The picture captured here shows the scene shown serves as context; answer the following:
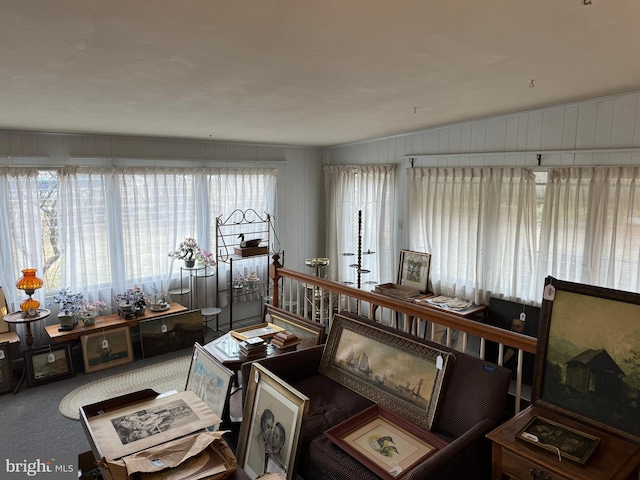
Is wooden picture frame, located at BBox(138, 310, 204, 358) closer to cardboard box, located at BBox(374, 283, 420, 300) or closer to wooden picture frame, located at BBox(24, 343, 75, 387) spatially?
wooden picture frame, located at BBox(24, 343, 75, 387)

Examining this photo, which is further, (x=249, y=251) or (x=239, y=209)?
(x=239, y=209)

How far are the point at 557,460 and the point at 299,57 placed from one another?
206 centimetres

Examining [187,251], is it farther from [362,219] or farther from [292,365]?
[292,365]

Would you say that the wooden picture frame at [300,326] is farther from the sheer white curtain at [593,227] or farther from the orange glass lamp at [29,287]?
the sheer white curtain at [593,227]

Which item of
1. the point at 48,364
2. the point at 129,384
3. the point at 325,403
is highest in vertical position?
the point at 325,403

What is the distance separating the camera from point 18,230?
4414mm

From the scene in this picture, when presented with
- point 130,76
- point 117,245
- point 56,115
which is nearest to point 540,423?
point 130,76

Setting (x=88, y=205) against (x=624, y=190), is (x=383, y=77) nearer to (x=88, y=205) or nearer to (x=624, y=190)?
(x=624, y=190)

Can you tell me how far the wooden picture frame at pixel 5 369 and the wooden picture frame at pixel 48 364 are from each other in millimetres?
141

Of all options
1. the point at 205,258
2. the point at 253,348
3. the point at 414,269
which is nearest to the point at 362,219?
the point at 414,269

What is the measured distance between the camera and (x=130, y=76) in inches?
96.3

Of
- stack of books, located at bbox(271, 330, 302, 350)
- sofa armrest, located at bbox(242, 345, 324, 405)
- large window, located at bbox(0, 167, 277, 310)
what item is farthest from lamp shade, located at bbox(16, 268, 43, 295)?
sofa armrest, located at bbox(242, 345, 324, 405)

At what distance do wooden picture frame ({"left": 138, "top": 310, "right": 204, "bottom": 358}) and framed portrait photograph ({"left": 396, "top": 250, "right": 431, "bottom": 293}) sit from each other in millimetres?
2465

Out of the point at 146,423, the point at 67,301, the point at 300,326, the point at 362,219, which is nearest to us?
the point at 146,423
